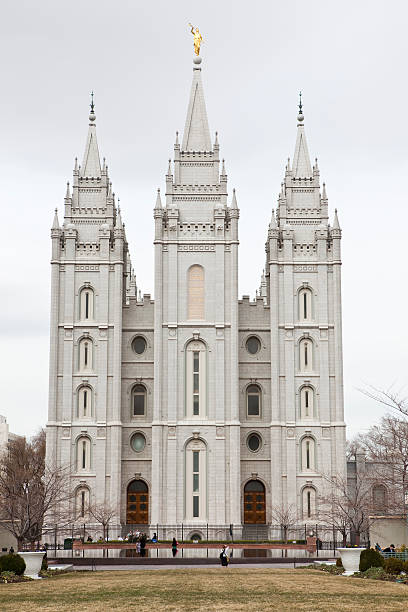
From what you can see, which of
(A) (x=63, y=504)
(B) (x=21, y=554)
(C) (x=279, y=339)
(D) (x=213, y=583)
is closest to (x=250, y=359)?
(C) (x=279, y=339)

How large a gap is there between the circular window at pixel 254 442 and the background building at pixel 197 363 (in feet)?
0.22

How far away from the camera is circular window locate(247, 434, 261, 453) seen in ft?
218

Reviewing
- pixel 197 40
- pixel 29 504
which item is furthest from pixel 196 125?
pixel 29 504

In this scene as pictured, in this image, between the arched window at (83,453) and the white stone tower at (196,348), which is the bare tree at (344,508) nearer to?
the white stone tower at (196,348)

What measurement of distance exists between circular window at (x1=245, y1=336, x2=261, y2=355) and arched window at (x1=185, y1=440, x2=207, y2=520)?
761cm

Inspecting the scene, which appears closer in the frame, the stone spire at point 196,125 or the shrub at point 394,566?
the shrub at point 394,566

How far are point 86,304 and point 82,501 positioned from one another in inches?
524

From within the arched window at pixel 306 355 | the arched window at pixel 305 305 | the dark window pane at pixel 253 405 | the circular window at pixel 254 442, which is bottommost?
the circular window at pixel 254 442

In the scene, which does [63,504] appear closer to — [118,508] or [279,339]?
[118,508]

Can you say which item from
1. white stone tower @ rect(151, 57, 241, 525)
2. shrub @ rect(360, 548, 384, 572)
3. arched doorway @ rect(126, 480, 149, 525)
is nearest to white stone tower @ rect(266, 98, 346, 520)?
white stone tower @ rect(151, 57, 241, 525)

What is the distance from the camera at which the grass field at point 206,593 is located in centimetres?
2359

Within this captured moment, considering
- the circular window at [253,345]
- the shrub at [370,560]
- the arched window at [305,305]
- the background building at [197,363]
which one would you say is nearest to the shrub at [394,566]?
the shrub at [370,560]

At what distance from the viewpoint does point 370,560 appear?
35.2 m

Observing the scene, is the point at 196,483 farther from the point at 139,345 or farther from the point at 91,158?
the point at 91,158
